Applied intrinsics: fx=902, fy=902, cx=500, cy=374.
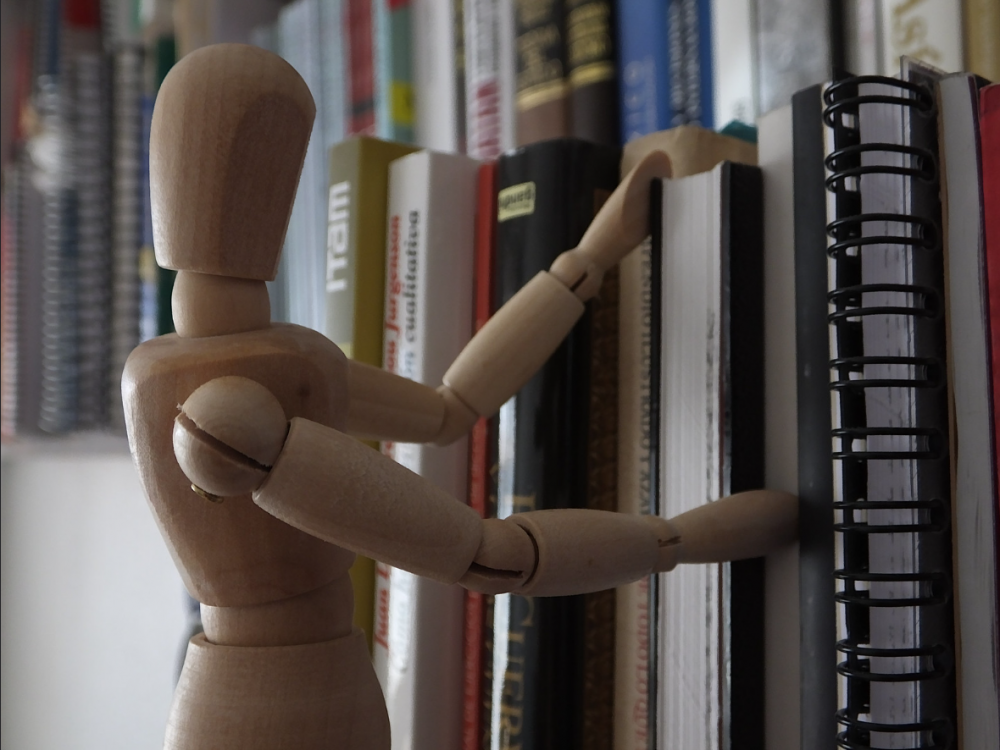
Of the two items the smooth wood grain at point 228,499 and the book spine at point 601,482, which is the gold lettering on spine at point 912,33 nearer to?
the book spine at point 601,482

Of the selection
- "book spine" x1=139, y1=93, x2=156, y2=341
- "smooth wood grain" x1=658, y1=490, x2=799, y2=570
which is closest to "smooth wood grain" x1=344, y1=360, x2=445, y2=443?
"smooth wood grain" x1=658, y1=490, x2=799, y2=570

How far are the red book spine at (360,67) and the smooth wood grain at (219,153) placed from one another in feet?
1.32

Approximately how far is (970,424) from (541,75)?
367 millimetres

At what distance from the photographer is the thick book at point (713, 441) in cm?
38

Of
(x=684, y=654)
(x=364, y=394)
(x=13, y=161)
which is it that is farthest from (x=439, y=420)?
(x=13, y=161)

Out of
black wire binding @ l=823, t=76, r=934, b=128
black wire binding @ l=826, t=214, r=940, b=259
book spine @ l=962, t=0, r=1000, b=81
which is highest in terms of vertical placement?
book spine @ l=962, t=0, r=1000, b=81

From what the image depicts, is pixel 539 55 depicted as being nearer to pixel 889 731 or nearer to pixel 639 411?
pixel 639 411

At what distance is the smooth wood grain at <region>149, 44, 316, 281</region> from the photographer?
11.8 inches

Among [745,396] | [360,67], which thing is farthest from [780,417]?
[360,67]

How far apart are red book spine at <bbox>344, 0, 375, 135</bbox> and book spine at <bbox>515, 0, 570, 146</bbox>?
153 millimetres

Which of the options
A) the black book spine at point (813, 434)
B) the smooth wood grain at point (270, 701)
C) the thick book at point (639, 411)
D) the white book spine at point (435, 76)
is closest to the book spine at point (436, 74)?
the white book spine at point (435, 76)

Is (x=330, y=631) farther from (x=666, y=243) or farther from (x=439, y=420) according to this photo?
(x=666, y=243)

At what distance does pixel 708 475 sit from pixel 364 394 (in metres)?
0.15

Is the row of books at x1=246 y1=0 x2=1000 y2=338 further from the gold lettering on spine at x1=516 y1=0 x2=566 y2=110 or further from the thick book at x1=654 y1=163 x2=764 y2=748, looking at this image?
the thick book at x1=654 y1=163 x2=764 y2=748
